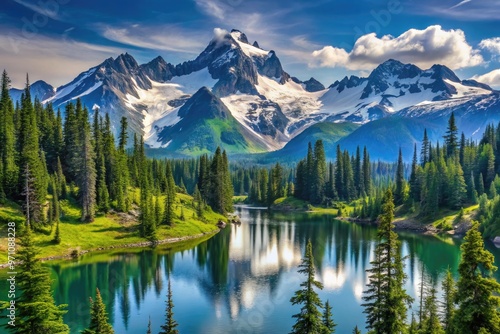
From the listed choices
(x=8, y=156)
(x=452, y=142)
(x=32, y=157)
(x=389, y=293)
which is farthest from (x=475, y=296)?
(x=452, y=142)

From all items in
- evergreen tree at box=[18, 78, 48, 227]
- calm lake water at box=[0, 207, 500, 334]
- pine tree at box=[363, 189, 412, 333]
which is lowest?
calm lake water at box=[0, 207, 500, 334]

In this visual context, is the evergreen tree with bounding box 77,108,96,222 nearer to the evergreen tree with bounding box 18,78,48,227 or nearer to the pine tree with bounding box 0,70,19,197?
the evergreen tree with bounding box 18,78,48,227

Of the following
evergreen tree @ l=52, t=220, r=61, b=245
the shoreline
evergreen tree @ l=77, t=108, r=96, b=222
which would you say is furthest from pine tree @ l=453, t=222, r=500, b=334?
evergreen tree @ l=77, t=108, r=96, b=222

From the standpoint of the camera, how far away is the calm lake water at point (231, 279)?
6519cm

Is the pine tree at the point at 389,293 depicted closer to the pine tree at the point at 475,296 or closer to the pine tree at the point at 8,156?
the pine tree at the point at 475,296

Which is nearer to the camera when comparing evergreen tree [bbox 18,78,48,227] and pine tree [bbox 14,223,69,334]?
pine tree [bbox 14,223,69,334]

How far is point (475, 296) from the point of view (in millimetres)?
→ 29688

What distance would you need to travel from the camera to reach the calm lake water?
2566 inches

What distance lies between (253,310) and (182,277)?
2591 centimetres

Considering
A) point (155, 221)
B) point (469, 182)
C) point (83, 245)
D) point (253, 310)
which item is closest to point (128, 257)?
point (83, 245)

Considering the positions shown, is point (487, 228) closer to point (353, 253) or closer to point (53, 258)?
point (353, 253)

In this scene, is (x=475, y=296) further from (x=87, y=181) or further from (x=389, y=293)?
(x=87, y=181)

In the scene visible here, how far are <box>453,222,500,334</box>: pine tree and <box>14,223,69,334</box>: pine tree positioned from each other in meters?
27.6

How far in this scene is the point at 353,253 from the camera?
11412cm
